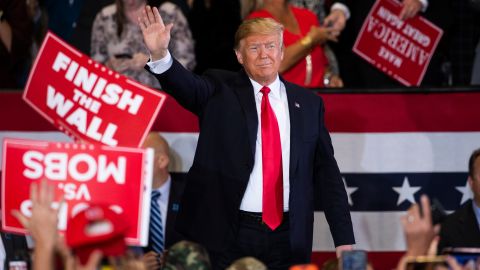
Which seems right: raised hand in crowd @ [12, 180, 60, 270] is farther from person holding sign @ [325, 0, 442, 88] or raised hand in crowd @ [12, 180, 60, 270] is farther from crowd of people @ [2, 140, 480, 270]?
person holding sign @ [325, 0, 442, 88]

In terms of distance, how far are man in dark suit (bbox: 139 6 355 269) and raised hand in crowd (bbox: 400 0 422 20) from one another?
2.22 m

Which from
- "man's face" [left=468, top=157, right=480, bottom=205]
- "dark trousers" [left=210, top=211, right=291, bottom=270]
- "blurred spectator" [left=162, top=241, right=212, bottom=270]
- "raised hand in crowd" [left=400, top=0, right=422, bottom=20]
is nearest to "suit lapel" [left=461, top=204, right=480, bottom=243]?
"man's face" [left=468, top=157, right=480, bottom=205]

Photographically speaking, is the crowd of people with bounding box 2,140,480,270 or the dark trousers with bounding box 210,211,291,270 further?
the dark trousers with bounding box 210,211,291,270

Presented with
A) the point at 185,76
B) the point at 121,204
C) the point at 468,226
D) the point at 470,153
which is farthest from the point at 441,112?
the point at 121,204

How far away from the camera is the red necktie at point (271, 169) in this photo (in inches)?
247

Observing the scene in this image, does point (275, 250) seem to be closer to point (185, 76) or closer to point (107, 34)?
point (185, 76)

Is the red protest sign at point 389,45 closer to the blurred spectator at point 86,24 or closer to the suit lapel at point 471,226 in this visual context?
the suit lapel at point 471,226

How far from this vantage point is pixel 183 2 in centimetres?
869

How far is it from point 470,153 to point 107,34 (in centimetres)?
249

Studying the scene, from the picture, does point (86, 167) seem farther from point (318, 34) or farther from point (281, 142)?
point (318, 34)

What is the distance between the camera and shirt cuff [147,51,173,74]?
6102 millimetres

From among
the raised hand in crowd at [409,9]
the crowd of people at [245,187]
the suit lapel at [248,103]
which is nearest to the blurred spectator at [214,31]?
the crowd of people at [245,187]

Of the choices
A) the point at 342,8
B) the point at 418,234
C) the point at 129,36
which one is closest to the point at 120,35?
the point at 129,36

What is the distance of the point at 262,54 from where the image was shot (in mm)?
6375
